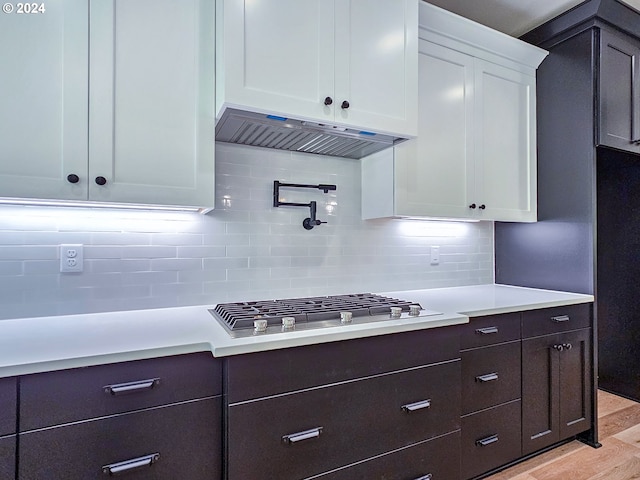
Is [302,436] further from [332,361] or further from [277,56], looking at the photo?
[277,56]

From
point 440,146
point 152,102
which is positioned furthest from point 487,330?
point 152,102

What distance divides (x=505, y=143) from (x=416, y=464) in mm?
1880

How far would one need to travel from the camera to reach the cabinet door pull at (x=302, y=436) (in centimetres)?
129

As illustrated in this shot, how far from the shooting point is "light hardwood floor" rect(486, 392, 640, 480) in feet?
6.35

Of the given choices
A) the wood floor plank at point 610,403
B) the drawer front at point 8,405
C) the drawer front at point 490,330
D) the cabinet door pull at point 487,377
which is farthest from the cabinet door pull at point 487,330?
the drawer front at point 8,405

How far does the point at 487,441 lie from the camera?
183cm

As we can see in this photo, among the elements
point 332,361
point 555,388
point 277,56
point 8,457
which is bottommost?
point 555,388

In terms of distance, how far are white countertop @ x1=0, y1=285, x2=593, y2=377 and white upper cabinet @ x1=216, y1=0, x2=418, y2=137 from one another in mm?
854

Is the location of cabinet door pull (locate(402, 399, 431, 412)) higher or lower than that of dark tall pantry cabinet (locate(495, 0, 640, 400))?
lower

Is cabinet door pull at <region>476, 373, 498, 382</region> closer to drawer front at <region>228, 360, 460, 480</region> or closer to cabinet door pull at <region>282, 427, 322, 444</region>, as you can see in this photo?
drawer front at <region>228, 360, 460, 480</region>

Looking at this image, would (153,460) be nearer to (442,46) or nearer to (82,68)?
(82,68)

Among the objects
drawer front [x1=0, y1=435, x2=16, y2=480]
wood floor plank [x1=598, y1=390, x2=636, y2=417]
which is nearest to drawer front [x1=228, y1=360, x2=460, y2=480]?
drawer front [x1=0, y1=435, x2=16, y2=480]

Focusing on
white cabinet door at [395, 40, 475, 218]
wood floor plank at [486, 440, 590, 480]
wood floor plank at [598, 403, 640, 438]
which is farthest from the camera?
wood floor plank at [598, 403, 640, 438]

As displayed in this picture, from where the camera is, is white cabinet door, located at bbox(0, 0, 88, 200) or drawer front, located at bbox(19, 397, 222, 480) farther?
white cabinet door, located at bbox(0, 0, 88, 200)
